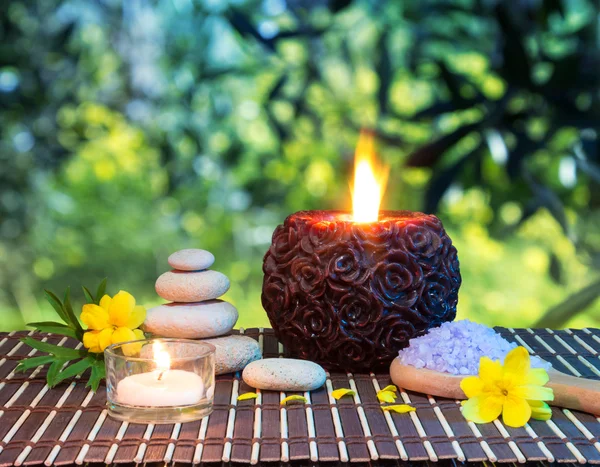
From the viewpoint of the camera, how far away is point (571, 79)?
1358 mm

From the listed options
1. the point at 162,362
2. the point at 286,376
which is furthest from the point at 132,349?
the point at 286,376

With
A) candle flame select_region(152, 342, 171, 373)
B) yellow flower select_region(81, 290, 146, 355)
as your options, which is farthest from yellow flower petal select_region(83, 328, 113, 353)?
candle flame select_region(152, 342, 171, 373)

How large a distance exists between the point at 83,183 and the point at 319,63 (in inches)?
51.4

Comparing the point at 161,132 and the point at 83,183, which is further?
the point at 83,183

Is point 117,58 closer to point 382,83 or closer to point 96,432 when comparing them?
point 382,83

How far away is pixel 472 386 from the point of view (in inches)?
35.9

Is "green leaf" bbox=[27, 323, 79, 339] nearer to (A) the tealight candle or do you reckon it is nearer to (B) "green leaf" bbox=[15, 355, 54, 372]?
(B) "green leaf" bbox=[15, 355, 54, 372]

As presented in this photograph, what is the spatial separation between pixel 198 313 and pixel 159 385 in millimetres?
168

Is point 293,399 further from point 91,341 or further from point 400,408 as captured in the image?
point 91,341

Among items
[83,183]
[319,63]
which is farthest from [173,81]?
[83,183]

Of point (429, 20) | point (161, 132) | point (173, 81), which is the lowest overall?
point (161, 132)

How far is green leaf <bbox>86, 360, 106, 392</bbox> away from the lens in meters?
0.99

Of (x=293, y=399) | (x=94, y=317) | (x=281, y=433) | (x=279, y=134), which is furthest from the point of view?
(x=279, y=134)

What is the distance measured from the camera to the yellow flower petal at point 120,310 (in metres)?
1.06
